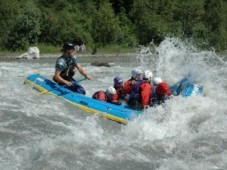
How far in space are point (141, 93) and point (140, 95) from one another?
0.30 feet

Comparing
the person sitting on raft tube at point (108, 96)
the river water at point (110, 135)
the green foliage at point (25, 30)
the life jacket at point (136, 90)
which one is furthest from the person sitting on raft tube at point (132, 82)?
the green foliage at point (25, 30)

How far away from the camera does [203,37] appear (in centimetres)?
Answer: 3941

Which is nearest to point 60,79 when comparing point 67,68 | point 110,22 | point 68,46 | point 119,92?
point 67,68

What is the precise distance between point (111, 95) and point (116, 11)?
3322 cm

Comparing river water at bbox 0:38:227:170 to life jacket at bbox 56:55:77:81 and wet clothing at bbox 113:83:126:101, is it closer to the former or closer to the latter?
life jacket at bbox 56:55:77:81

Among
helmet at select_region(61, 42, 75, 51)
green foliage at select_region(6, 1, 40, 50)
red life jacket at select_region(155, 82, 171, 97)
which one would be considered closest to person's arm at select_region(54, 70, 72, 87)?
helmet at select_region(61, 42, 75, 51)

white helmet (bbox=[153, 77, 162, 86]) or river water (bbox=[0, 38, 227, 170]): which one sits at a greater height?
white helmet (bbox=[153, 77, 162, 86])

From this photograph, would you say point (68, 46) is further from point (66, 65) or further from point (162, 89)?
point (162, 89)

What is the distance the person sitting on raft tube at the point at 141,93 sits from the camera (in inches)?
392

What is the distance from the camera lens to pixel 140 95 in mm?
10047

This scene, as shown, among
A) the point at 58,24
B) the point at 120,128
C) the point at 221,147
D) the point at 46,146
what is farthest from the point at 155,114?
the point at 58,24

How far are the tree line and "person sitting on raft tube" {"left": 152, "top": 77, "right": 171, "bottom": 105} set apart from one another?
72.0 ft

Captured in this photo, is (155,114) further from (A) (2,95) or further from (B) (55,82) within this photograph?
(A) (2,95)

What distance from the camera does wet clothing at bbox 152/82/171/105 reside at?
32.8 ft
